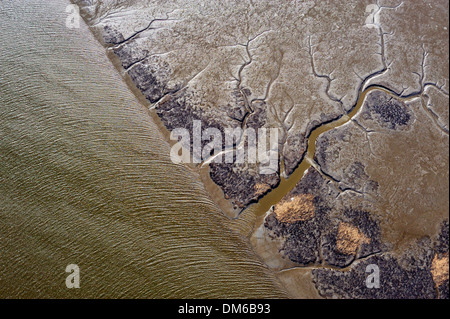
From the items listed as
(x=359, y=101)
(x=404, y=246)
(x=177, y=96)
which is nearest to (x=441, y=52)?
(x=359, y=101)

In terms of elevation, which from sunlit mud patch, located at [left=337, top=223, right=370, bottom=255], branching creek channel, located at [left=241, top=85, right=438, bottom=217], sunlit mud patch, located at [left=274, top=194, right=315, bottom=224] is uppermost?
branching creek channel, located at [left=241, top=85, right=438, bottom=217]

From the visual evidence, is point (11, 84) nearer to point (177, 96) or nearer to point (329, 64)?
point (177, 96)

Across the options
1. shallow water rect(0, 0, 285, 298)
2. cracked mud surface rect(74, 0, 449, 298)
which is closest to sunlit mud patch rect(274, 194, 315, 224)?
cracked mud surface rect(74, 0, 449, 298)

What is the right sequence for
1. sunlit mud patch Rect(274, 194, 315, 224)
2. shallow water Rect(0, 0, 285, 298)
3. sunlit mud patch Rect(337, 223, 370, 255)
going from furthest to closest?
sunlit mud patch Rect(274, 194, 315, 224) → sunlit mud patch Rect(337, 223, 370, 255) → shallow water Rect(0, 0, 285, 298)

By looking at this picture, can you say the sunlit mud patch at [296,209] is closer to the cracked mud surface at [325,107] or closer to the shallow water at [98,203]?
the cracked mud surface at [325,107]

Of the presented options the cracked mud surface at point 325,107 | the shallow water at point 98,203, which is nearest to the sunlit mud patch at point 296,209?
the cracked mud surface at point 325,107

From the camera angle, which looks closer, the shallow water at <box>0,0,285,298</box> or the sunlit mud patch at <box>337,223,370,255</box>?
the shallow water at <box>0,0,285,298</box>

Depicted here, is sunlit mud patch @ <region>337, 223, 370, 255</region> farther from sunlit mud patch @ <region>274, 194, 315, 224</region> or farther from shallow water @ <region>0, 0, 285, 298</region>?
shallow water @ <region>0, 0, 285, 298</region>
